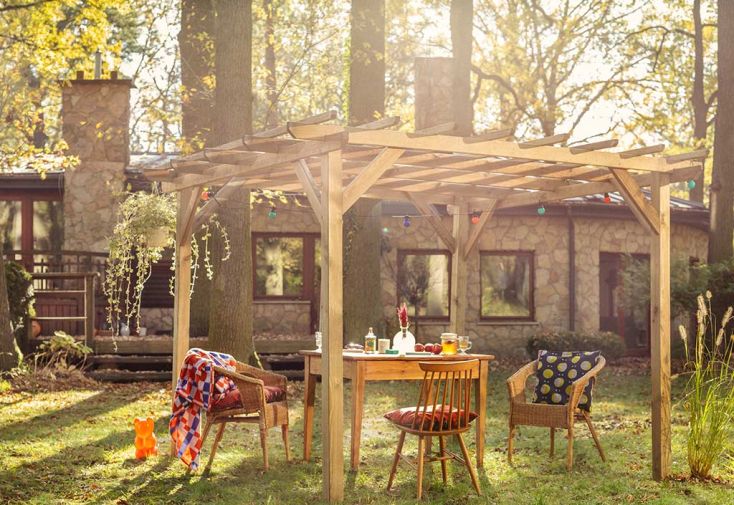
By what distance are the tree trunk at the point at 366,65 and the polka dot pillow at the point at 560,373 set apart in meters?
5.62

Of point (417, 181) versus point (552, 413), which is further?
point (417, 181)

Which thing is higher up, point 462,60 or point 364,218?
point 462,60

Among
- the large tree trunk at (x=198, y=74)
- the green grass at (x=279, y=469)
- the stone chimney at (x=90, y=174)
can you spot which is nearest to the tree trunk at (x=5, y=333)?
the green grass at (x=279, y=469)

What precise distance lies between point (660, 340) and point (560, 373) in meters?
1.07

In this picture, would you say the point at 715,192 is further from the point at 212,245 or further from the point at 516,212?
the point at 212,245

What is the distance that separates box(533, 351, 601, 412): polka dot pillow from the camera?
7719 millimetres

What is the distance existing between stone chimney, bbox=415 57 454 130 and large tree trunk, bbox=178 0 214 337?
10.3 ft

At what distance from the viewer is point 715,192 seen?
12.8 meters

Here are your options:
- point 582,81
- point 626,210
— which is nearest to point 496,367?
point 626,210

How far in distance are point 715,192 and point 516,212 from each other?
314cm

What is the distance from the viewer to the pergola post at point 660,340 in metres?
6.80

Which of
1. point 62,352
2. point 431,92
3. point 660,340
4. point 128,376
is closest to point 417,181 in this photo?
point 660,340

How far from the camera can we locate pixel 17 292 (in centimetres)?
1188

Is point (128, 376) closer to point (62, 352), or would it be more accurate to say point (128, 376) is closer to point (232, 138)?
point (62, 352)
